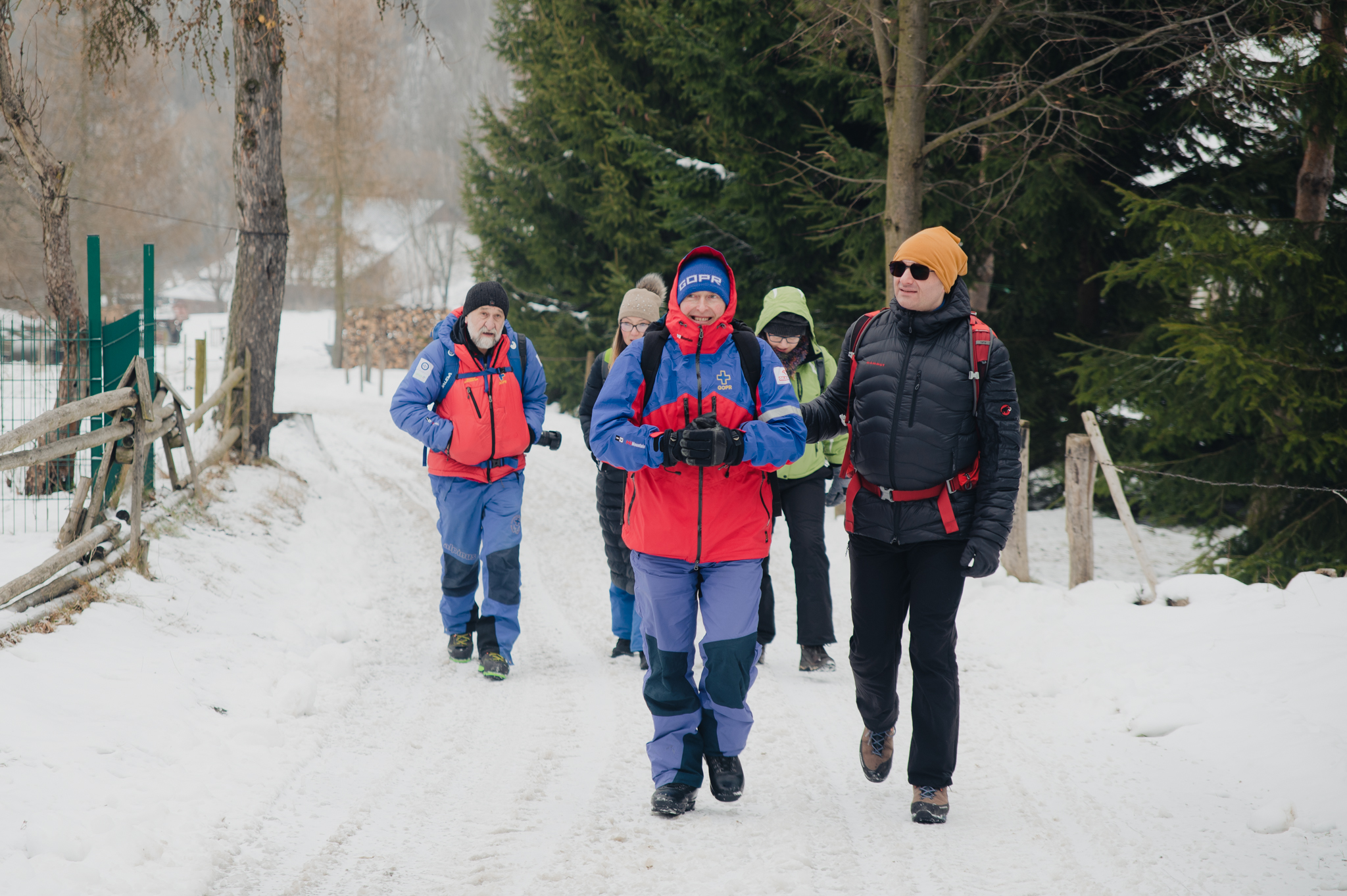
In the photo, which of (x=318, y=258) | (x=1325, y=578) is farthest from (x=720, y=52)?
(x=318, y=258)

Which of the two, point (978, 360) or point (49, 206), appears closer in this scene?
point (978, 360)

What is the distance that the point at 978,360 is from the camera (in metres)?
3.36

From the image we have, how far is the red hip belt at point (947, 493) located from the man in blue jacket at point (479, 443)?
2435mm

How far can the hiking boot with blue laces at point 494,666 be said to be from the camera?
17.1 feet

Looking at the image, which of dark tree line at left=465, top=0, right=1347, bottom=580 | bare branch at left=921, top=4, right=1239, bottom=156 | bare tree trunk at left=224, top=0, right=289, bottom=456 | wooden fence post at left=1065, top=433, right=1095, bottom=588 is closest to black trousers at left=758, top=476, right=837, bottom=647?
wooden fence post at left=1065, top=433, right=1095, bottom=588

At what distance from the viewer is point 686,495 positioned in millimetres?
3451

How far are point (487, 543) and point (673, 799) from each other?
226 centimetres

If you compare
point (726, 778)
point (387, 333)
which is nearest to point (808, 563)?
point (726, 778)

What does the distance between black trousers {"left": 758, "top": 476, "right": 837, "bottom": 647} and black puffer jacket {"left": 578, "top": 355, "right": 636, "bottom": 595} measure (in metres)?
0.85

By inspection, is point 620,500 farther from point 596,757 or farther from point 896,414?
point 896,414

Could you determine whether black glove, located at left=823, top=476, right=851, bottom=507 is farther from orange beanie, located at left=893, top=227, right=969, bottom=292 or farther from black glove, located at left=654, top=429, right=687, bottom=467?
black glove, located at left=654, top=429, right=687, bottom=467

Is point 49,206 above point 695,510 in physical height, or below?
above

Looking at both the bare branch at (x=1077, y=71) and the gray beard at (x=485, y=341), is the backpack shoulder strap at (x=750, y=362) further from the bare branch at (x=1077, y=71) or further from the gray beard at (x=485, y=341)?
the bare branch at (x=1077, y=71)

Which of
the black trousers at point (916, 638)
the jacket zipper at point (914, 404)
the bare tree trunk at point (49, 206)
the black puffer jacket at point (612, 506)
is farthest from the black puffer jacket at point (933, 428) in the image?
the bare tree trunk at point (49, 206)
